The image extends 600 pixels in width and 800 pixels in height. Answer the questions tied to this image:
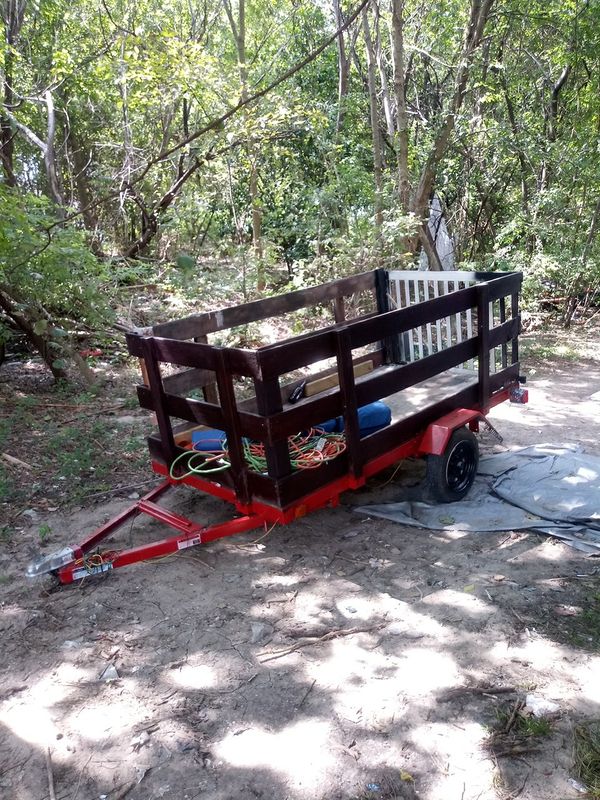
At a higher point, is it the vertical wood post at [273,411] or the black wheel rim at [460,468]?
the vertical wood post at [273,411]

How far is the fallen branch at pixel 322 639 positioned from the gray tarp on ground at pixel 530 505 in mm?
1192

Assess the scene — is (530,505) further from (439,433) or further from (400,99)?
(400,99)

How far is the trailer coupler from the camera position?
3645 millimetres

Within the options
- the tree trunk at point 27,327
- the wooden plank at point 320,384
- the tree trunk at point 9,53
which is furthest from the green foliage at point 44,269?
the tree trunk at point 9,53

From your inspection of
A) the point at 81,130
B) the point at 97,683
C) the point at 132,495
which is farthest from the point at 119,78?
the point at 97,683

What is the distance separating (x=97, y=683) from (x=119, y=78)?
9.52m

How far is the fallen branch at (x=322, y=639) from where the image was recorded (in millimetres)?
3145

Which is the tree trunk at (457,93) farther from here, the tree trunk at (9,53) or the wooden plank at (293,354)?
the wooden plank at (293,354)

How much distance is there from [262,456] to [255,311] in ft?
4.31

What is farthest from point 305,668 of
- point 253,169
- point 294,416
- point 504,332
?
point 253,169

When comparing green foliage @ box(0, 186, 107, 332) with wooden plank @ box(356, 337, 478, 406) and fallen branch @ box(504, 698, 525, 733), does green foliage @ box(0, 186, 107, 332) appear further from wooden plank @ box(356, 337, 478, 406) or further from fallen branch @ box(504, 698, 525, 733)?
fallen branch @ box(504, 698, 525, 733)

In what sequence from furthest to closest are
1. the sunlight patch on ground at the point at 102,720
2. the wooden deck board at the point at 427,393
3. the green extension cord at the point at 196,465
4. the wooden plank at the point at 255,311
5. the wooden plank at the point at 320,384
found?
the wooden plank at the point at 320,384
the wooden deck board at the point at 427,393
the wooden plank at the point at 255,311
the green extension cord at the point at 196,465
the sunlight patch on ground at the point at 102,720

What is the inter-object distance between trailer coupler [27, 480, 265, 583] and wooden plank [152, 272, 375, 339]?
48.7 inches

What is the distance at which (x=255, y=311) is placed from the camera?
502 cm
